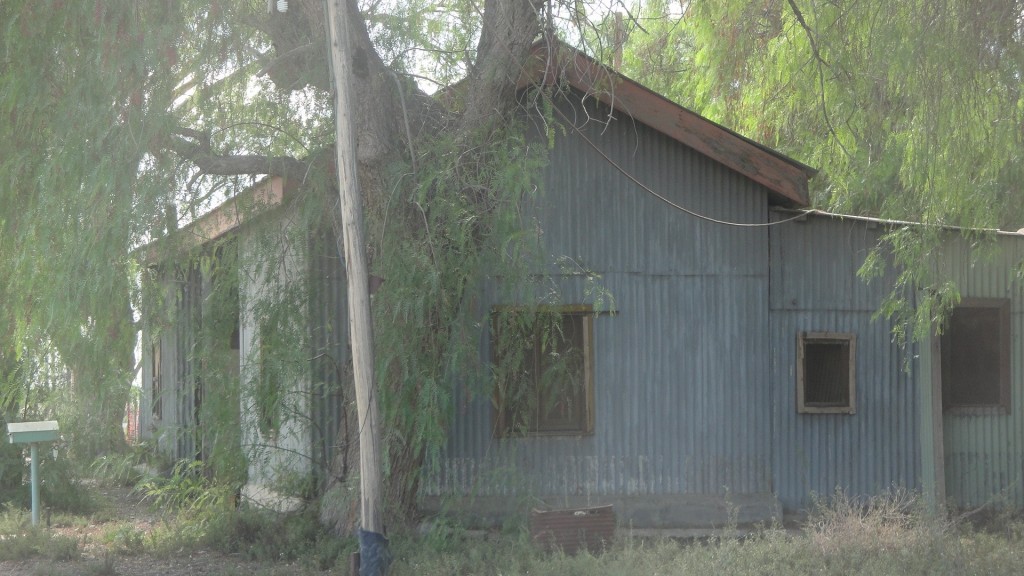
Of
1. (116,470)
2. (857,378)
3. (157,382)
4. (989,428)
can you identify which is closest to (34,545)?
(116,470)

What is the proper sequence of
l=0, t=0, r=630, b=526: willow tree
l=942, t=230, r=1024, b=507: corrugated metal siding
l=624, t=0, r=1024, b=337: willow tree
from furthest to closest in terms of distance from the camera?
l=942, t=230, r=1024, b=507: corrugated metal siding, l=624, t=0, r=1024, b=337: willow tree, l=0, t=0, r=630, b=526: willow tree

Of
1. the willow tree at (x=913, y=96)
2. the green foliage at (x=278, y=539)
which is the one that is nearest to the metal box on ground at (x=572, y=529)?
the green foliage at (x=278, y=539)

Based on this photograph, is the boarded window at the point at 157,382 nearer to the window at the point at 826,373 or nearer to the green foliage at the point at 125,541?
the green foliage at the point at 125,541

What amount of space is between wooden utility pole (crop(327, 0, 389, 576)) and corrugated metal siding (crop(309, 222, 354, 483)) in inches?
67.5

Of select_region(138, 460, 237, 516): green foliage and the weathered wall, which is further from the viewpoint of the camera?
select_region(138, 460, 237, 516): green foliage

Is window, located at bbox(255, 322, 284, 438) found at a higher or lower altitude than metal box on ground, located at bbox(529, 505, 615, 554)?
higher

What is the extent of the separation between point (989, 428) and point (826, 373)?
78.2 inches

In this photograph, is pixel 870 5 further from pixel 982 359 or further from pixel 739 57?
pixel 982 359

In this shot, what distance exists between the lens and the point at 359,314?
7.62 meters

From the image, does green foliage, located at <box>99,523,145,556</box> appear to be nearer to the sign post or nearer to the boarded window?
the sign post

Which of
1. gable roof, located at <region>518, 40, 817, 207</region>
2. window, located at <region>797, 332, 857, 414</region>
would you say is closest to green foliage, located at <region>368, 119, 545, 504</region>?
gable roof, located at <region>518, 40, 817, 207</region>

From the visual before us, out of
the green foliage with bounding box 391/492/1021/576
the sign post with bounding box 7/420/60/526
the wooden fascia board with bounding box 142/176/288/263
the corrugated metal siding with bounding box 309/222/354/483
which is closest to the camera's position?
the green foliage with bounding box 391/492/1021/576

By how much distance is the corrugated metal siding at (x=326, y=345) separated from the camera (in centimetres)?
955

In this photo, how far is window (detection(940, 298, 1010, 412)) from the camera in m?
11.5
